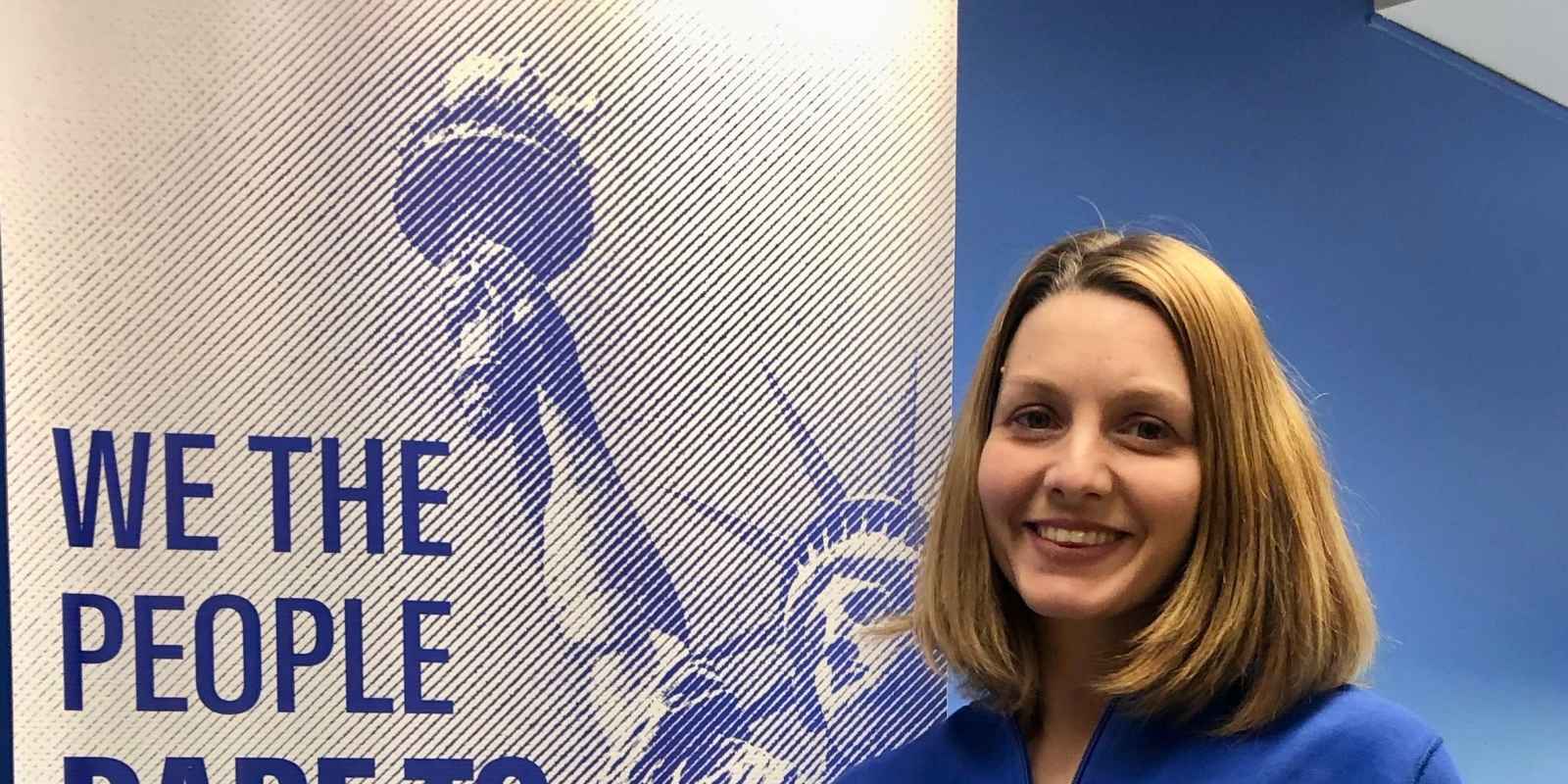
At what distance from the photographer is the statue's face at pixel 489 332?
152 cm

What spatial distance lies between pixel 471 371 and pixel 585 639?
0.37 m

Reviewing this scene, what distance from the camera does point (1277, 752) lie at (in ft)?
3.49

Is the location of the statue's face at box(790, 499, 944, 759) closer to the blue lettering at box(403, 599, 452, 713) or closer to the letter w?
the blue lettering at box(403, 599, 452, 713)

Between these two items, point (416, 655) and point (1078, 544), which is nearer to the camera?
point (1078, 544)

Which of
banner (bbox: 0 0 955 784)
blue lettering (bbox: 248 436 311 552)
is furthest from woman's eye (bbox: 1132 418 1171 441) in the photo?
blue lettering (bbox: 248 436 311 552)

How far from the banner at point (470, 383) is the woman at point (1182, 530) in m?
0.44

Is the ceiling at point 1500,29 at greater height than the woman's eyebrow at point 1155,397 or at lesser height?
greater

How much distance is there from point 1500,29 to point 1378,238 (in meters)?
0.49

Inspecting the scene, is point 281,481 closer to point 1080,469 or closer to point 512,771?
point 512,771

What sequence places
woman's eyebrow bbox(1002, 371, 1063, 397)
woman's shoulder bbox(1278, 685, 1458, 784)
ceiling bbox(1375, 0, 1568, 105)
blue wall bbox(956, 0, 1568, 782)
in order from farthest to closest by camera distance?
ceiling bbox(1375, 0, 1568, 105) → blue wall bbox(956, 0, 1568, 782) → woman's eyebrow bbox(1002, 371, 1063, 397) → woman's shoulder bbox(1278, 685, 1458, 784)

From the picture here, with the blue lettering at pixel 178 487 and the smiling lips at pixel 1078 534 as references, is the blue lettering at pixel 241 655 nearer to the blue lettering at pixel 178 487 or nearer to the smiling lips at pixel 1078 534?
the blue lettering at pixel 178 487

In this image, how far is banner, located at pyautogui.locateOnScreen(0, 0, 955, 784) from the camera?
145 cm

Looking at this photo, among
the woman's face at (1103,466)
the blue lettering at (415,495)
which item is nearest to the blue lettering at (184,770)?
the blue lettering at (415,495)

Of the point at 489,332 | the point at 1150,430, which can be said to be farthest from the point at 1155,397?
the point at 489,332
